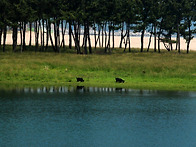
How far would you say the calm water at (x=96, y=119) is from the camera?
1823 cm

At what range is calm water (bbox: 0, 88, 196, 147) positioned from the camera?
18234 mm

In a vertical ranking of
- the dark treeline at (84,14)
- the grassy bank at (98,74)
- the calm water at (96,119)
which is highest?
the dark treeline at (84,14)

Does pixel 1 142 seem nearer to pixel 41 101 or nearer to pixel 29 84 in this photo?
pixel 41 101

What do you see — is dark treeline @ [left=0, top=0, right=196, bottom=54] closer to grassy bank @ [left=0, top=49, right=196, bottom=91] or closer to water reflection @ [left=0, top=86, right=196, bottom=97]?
grassy bank @ [left=0, top=49, right=196, bottom=91]

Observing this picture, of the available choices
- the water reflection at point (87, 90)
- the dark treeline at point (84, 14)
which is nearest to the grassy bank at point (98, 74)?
the water reflection at point (87, 90)

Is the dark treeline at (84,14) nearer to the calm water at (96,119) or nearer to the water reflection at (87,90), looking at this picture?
the water reflection at (87,90)

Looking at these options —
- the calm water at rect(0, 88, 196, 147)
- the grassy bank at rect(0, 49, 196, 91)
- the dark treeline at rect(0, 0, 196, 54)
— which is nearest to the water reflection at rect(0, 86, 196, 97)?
the calm water at rect(0, 88, 196, 147)

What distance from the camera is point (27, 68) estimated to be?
46.3m

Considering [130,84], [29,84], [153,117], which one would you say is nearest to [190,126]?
[153,117]

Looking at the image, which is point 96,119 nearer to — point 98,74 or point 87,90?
point 87,90

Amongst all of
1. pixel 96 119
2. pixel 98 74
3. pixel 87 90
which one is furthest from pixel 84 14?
pixel 96 119

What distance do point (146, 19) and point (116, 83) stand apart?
191 feet

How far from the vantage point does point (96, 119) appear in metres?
23.2

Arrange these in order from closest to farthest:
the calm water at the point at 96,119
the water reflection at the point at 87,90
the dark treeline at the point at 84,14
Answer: the calm water at the point at 96,119 → the water reflection at the point at 87,90 → the dark treeline at the point at 84,14
